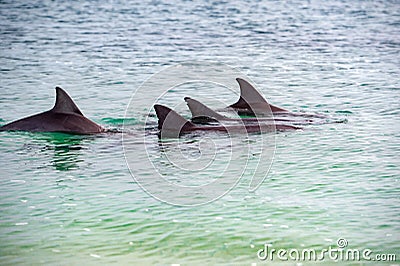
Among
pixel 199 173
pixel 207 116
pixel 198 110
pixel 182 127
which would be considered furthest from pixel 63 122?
pixel 199 173

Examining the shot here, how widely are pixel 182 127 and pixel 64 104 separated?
1.58 metres

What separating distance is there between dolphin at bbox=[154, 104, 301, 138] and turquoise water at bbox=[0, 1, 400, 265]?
0.70ft

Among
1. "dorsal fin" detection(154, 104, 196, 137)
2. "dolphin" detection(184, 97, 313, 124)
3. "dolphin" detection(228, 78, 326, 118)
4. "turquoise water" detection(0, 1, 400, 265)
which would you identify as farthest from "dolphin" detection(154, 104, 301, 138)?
"dolphin" detection(228, 78, 326, 118)

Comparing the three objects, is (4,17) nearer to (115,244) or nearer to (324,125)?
(324,125)

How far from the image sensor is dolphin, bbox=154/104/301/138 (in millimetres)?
10672

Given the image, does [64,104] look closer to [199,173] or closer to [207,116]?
[207,116]

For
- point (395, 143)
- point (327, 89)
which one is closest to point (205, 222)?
point (395, 143)

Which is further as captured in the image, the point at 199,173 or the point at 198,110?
the point at 198,110

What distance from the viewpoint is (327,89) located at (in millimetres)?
14734

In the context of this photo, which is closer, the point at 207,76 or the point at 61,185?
the point at 61,185

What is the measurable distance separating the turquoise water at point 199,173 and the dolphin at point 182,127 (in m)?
0.21

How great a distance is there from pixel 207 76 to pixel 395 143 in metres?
6.13

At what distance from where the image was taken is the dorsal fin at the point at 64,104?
Answer: 10.5 meters

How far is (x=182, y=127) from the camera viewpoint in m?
10.8
